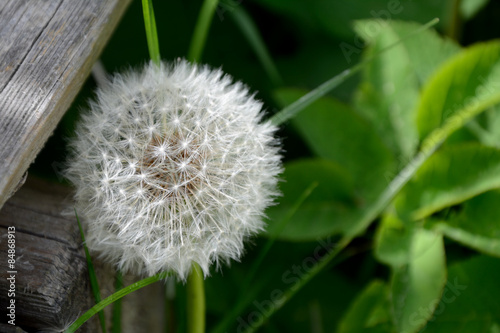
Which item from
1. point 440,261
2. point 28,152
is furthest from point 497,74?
point 28,152

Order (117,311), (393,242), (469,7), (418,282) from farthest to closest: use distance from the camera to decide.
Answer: (469,7) < (393,242) < (418,282) < (117,311)

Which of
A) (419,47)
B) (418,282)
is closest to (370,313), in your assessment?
(418,282)

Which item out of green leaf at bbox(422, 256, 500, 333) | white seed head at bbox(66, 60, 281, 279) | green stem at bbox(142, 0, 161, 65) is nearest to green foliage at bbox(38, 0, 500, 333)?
green leaf at bbox(422, 256, 500, 333)

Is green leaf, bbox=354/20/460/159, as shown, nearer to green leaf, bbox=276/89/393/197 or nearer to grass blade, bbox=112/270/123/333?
green leaf, bbox=276/89/393/197

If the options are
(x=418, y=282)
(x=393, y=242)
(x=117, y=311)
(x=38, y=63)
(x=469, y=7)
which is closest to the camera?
(x=38, y=63)

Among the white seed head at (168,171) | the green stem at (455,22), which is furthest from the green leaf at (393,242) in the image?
the green stem at (455,22)

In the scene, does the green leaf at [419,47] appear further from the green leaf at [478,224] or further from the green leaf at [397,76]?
the green leaf at [478,224]

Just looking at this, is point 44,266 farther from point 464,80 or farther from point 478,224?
point 464,80
